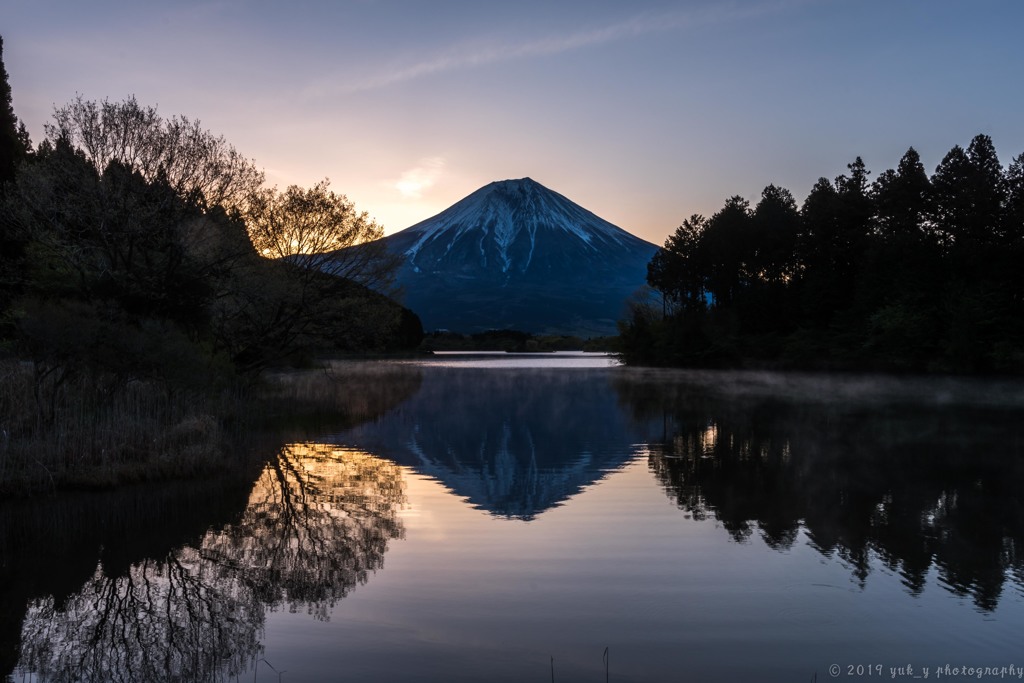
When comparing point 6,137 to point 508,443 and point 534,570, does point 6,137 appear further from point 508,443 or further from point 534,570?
point 534,570

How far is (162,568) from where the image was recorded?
8820 mm

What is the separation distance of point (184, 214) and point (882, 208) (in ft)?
186

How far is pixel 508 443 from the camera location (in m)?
20.6

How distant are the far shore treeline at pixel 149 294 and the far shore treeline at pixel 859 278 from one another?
41.0 m

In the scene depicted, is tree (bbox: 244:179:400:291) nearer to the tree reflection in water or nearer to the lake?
the lake

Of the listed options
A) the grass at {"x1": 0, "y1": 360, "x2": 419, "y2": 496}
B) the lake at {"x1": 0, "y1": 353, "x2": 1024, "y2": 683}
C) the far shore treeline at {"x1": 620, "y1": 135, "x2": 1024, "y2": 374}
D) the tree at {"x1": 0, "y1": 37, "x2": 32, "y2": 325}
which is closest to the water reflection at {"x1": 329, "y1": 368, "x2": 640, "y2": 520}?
the lake at {"x1": 0, "y1": 353, "x2": 1024, "y2": 683}

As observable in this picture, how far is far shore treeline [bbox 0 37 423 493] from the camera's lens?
1393 cm

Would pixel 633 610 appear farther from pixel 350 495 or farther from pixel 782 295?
pixel 782 295

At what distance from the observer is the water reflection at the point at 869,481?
927 centimetres

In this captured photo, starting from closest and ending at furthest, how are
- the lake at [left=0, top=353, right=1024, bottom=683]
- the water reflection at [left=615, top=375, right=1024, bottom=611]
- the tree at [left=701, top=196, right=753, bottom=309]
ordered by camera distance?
the lake at [left=0, top=353, right=1024, bottom=683], the water reflection at [left=615, top=375, right=1024, bottom=611], the tree at [left=701, top=196, right=753, bottom=309]

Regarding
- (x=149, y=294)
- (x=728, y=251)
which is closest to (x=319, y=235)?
(x=149, y=294)

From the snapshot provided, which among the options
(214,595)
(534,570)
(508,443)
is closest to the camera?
(214,595)

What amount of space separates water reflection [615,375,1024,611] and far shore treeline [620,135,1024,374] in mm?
25684

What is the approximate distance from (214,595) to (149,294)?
1783 cm
